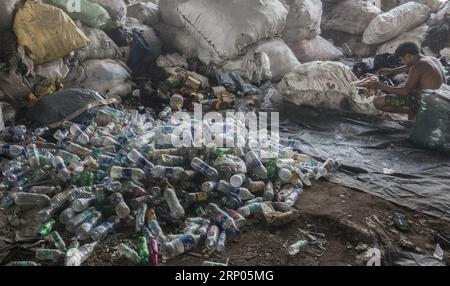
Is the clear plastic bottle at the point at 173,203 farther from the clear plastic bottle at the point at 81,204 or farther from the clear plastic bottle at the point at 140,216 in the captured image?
the clear plastic bottle at the point at 81,204

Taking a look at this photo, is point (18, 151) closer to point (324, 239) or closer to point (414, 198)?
point (324, 239)

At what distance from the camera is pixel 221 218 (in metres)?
2.26

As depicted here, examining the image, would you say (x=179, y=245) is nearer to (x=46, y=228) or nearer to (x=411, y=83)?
(x=46, y=228)

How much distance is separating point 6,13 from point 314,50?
3.70 m

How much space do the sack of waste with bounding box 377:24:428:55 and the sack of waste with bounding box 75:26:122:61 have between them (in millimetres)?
3875

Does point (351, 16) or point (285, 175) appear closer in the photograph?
point (285, 175)

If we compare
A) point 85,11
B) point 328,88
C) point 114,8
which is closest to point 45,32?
point 85,11

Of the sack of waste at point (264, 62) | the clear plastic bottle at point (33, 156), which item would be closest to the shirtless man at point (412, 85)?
the sack of waste at point (264, 62)

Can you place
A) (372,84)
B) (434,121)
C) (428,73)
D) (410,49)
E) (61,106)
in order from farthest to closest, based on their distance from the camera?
(372,84) < (410,49) < (428,73) < (61,106) < (434,121)

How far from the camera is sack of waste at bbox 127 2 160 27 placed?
493 centimetres

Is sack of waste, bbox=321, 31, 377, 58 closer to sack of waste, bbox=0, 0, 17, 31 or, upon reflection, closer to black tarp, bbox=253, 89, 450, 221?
black tarp, bbox=253, 89, 450, 221

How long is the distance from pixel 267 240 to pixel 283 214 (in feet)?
0.65

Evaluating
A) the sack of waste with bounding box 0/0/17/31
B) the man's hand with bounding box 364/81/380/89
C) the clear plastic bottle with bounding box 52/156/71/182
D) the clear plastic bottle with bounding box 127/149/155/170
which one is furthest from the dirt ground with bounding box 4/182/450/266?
the sack of waste with bounding box 0/0/17/31
